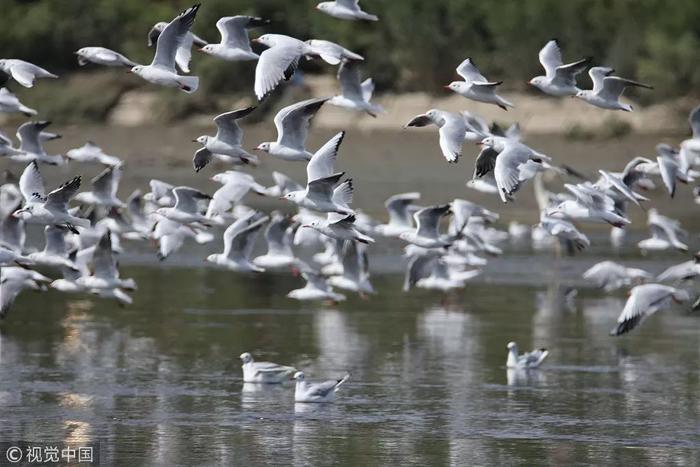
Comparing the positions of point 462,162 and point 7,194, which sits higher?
point 462,162

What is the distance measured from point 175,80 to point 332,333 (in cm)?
669

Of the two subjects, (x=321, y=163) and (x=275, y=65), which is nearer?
(x=275, y=65)

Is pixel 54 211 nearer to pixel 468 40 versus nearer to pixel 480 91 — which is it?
pixel 480 91

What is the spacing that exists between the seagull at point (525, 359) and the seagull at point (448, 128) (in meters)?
3.36

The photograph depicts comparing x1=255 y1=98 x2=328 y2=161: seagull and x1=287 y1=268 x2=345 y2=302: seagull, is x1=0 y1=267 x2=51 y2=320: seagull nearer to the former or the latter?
x1=287 y1=268 x2=345 y2=302: seagull

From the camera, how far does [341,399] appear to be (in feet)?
A: 68.0

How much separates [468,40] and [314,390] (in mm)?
30382

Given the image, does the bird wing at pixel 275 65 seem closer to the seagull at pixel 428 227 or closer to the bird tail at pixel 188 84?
the bird tail at pixel 188 84

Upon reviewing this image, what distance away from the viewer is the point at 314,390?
20.2 meters

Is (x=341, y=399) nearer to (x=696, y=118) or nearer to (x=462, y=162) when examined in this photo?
(x=696, y=118)

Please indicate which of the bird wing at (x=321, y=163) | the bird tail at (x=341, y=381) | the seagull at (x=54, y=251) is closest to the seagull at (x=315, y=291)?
the seagull at (x=54, y=251)

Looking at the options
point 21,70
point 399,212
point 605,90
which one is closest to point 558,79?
point 605,90

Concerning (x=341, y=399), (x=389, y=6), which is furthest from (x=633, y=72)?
(x=341, y=399)

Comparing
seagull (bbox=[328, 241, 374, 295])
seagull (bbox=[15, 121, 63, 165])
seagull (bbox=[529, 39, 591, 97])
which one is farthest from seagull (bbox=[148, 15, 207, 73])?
seagull (bbox=[328, 241, 374, 295])
